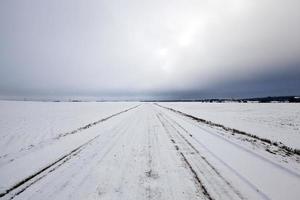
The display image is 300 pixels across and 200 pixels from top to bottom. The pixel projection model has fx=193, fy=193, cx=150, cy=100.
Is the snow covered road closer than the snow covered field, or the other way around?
the snow covered road

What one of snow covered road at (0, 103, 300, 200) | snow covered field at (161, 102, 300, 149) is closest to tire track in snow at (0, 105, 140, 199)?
snow covered road at (0, 103, 300, 200)

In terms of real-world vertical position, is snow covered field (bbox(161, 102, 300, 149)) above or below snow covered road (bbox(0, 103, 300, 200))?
below

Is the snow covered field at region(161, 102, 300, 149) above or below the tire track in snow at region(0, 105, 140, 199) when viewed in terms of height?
below

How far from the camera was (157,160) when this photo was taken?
21.8ft

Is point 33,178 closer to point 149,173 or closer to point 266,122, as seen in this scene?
point 149,173

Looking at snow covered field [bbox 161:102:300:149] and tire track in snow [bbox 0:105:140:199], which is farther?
snow covered field [bbox 161:102:300:149]

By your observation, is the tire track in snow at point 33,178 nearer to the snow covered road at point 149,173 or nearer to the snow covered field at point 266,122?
the snow covered road at point 149,173

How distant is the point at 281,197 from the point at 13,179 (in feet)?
21.3

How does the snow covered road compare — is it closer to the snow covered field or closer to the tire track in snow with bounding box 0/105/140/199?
the tire track in snow with bounding box 0/105/140/199

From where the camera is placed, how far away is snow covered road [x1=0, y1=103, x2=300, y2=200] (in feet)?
14.1

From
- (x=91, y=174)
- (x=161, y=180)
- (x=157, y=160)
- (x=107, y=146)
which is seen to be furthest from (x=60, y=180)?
(x=107, y=146)

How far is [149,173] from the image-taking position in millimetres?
5449

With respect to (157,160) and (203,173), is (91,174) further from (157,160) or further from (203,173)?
(203,173)

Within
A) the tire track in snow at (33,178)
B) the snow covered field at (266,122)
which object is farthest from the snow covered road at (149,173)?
the snow covered field at (266,122)
